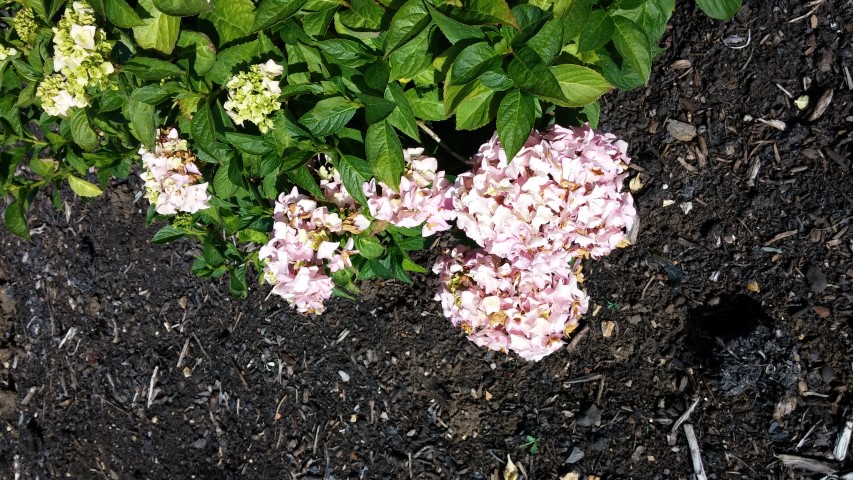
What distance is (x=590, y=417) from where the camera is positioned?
8.98 ft

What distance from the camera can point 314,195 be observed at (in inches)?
76.4

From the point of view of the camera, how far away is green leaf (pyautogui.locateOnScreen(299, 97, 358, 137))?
67.3 inches

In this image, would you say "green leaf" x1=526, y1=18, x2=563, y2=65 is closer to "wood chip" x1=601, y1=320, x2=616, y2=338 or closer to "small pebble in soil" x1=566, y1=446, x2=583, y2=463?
"wood chip" x1=601, y1=320, x2=616, y2=338

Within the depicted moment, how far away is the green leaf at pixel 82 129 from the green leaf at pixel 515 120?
1.35 metres

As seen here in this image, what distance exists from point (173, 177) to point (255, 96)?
0.46 m

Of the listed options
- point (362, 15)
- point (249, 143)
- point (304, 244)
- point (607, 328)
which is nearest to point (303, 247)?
point (304, 244)

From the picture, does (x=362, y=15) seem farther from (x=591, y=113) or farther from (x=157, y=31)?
(x=591, y=113)

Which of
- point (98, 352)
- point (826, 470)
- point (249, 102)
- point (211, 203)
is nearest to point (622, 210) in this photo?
point (249, 102)

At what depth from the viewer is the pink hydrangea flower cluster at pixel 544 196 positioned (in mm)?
1702

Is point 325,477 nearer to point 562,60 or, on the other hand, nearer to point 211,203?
point 211,203

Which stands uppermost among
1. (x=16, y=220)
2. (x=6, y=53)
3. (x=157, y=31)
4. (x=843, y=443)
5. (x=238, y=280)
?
(x=157, y=31)

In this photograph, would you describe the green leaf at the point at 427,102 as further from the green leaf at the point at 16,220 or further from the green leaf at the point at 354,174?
the green leaf at the point at 16,220

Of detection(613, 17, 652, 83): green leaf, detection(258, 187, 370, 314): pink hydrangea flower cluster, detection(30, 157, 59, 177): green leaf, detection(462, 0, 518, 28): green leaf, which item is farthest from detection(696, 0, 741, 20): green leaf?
detection(30, 157, 59, 177): green leaf

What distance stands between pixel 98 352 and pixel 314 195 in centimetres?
209
